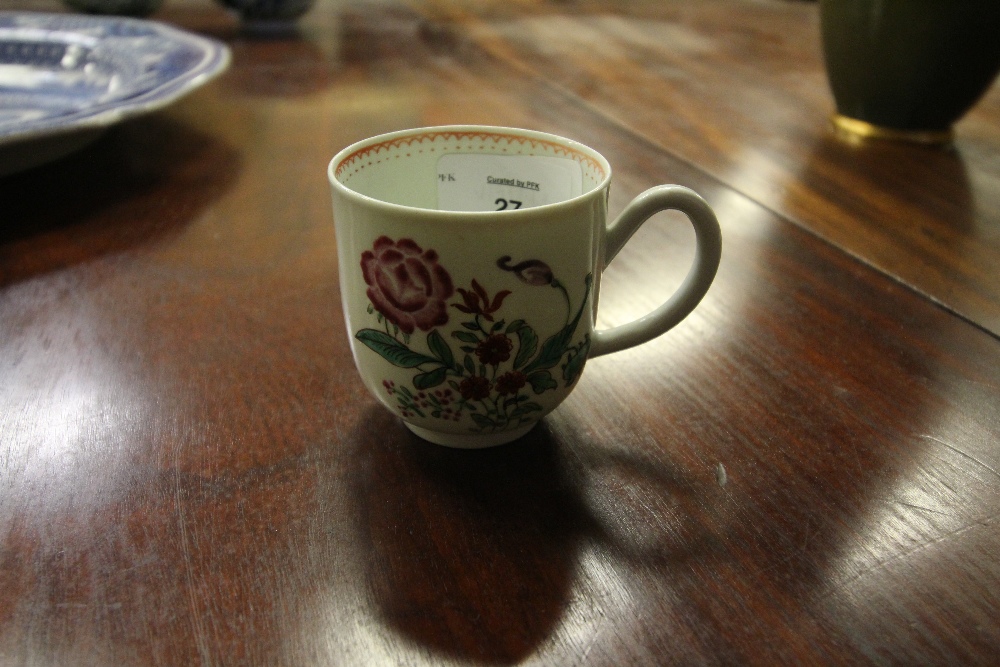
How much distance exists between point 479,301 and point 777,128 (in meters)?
0.62

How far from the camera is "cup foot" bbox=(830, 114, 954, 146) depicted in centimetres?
75

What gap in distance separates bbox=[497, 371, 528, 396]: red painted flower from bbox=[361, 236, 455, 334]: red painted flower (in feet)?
0.11

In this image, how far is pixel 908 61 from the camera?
712 mm

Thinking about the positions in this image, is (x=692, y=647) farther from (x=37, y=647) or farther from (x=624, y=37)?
(x=624, y=37)

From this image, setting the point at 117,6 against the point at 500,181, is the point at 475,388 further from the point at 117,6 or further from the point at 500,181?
the point at 117,6

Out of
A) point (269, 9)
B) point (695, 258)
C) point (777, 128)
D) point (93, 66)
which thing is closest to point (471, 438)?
point (695, 258)

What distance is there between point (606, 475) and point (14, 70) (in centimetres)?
83

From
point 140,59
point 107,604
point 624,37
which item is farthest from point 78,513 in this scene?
point 624,37

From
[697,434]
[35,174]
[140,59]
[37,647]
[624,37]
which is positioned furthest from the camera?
[624,37]

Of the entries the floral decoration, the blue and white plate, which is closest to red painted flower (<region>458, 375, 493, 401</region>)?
the floral decoration

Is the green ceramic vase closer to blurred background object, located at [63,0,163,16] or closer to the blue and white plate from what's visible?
the blue and white plate

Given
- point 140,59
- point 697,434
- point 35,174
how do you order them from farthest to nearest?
1. point 140,59
2. point 35,174
3. point 697,434

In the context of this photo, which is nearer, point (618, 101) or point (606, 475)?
point (606, 475)

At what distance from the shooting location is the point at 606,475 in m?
0.33
